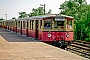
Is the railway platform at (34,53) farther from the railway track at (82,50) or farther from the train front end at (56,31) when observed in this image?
the railway track at (82,50)

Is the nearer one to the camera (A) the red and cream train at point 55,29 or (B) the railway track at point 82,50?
(B) the railway track at point 82,50

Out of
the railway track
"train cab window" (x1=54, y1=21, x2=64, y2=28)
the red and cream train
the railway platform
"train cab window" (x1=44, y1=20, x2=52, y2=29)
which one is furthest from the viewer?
"train cab window" (x1=54, y1=21, x2=64, y2=28)

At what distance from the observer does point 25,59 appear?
31.7 feet

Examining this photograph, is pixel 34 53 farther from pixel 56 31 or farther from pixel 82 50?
pixel 82 50

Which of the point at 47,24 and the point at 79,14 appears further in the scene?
the point at 79,14

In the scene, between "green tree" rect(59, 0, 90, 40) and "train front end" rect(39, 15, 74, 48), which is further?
"green tree" rect(59, 0, 90, 40)

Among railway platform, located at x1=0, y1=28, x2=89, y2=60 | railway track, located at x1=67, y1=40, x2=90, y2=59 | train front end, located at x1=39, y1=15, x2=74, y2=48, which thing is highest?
train front end, located at x1=39, y1=15, x2=74, y2=48

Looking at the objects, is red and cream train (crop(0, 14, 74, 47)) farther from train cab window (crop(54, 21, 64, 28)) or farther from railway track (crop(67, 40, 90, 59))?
railway track (crop(67, 40, 90, 59))

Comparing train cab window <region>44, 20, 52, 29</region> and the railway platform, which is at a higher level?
train cab window <region>44, 20, 52, 29</region>

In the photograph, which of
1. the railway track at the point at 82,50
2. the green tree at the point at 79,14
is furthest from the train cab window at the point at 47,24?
the green tree at the point at 79,14

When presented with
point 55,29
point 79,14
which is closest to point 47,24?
point 55,29

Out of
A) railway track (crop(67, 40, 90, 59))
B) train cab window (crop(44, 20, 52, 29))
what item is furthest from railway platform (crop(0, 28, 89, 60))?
railway track (crop(67, 40, 90, 59))

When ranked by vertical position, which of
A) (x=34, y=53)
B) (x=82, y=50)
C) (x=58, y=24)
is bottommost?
(x=82, y=50)

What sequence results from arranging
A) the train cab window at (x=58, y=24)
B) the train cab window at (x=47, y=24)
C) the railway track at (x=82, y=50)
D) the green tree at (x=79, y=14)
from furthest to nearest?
the green tree at (x=79, y=14) < the train cab window at (x=58, y=24) < the train cab window at (x=47, y=24) < the railway track at (x=82, y=50)
